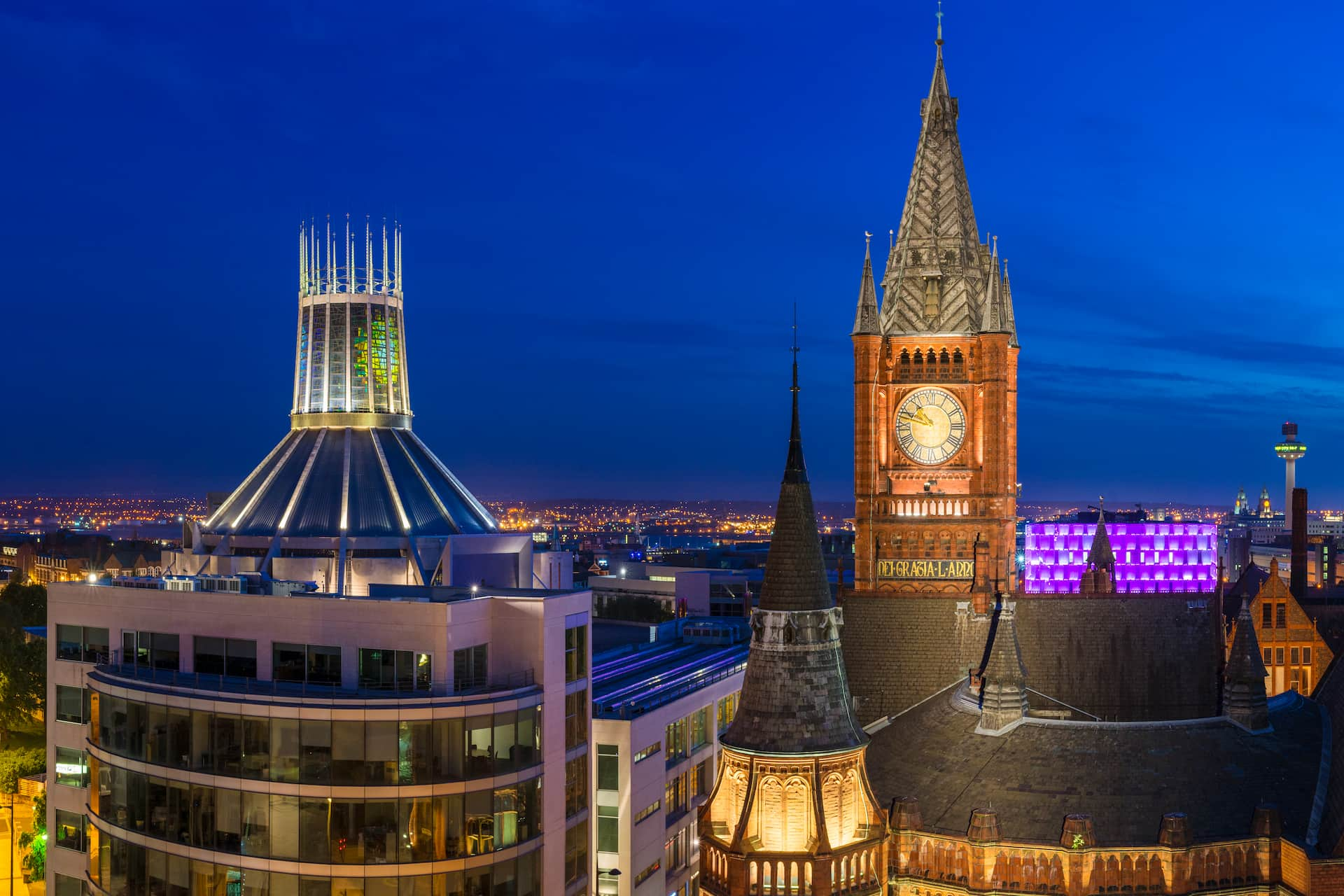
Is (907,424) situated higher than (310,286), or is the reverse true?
(310,286)

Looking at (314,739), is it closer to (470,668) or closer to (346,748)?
(346,748)

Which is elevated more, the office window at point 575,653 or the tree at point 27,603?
the office window at point 575,653

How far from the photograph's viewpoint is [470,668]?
5253 centimetres

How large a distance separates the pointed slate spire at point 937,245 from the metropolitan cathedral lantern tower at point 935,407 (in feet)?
0.22

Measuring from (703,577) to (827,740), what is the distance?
121522mm

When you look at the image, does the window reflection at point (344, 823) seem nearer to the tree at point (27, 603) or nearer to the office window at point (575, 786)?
the office window at point (575, 786)

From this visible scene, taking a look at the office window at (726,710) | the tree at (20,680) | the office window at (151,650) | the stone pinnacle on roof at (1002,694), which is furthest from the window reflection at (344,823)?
the tree at (20,680)

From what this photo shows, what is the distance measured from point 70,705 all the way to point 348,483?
1845 centimetres

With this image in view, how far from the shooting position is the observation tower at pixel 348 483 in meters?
71.1

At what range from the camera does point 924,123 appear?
72.4 m

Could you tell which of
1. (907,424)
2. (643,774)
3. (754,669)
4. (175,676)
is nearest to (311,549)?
(175,676)

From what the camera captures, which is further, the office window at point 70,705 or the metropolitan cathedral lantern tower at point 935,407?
the metropolitan cathedral lantern tower at point 935,407

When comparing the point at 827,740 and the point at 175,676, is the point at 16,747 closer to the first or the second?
the point at 175,676

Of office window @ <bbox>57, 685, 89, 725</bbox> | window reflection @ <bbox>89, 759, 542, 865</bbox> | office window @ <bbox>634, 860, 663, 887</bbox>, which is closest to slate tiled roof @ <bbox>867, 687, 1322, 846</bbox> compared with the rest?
window reflection @ <bbox>89, 759, 542, 865</bbox>
